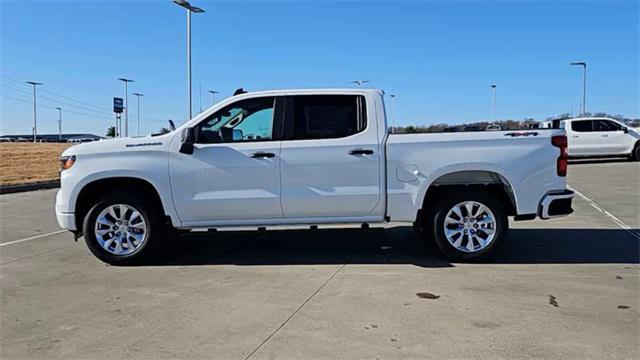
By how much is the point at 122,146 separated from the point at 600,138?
2073 cm

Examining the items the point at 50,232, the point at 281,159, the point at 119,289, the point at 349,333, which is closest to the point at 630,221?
the point at 281,159

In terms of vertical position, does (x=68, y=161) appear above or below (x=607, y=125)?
below

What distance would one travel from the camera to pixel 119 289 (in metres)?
5.74

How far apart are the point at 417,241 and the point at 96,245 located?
419 cm

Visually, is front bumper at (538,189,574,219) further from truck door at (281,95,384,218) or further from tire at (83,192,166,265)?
tire at (83,192,166,265)

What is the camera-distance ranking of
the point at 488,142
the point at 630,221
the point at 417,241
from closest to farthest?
the point at 488,142 → the point at 417,241 → the point at 630,221

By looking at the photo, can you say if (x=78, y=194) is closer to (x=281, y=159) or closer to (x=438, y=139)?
(x=281, y=159)

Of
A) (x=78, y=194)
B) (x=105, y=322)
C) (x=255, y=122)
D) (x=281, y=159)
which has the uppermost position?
(x=255, y=122)

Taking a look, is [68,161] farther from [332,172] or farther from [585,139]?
[585,139]

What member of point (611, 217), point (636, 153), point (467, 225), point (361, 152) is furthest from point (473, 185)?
point (636, 153)

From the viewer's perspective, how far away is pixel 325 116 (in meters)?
6.77

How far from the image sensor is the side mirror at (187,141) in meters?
6.55

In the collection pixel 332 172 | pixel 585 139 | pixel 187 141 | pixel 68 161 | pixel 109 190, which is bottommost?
pixel 109 190

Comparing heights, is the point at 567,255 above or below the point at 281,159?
below
